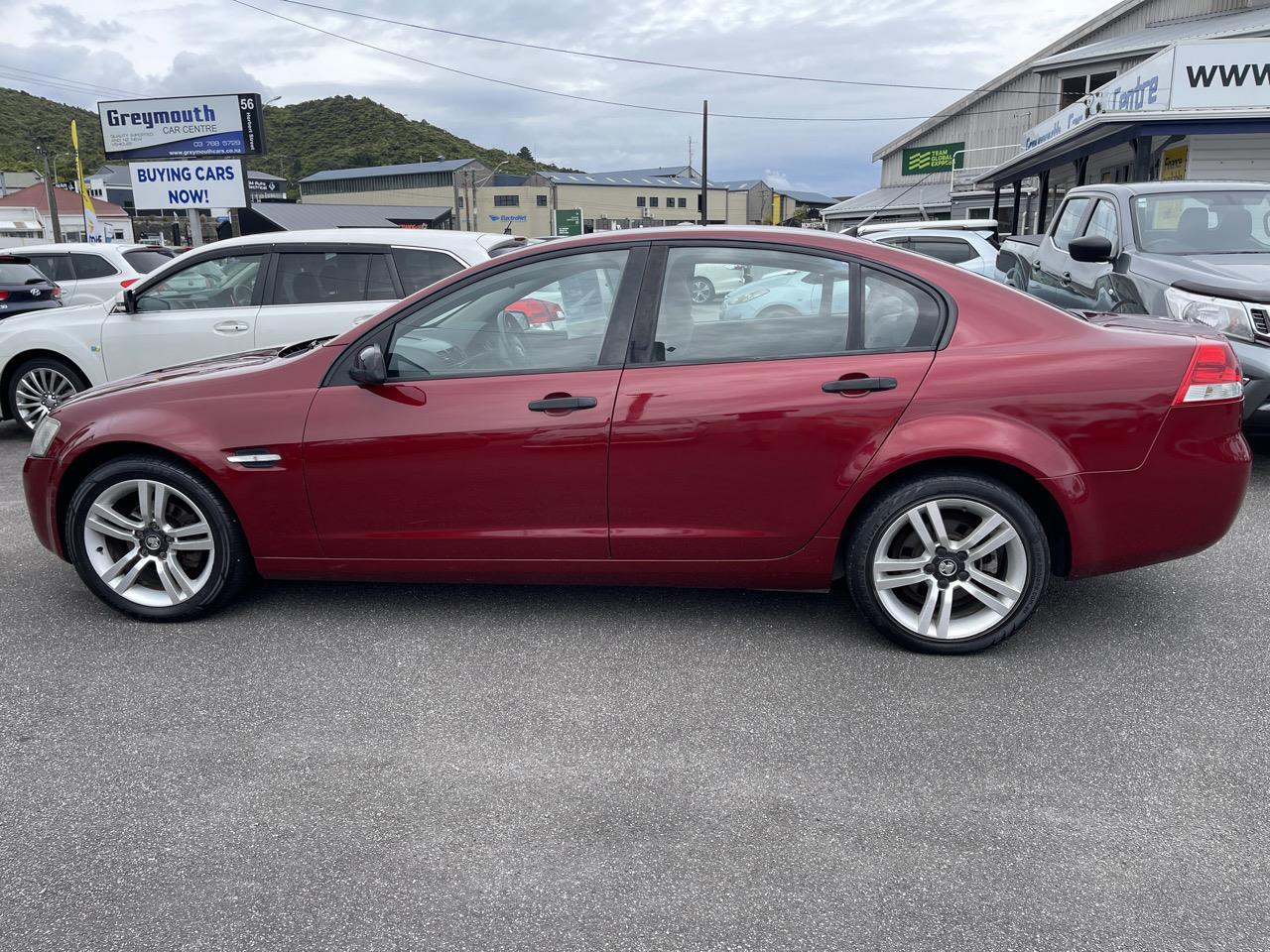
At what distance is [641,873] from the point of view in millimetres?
2416

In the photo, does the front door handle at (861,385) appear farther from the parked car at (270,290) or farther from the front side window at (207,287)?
the front side window at (207,287)

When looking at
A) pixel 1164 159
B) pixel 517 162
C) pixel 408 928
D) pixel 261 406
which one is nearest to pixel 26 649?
pixel 261 406

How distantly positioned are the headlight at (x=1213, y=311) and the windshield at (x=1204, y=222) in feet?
3.51

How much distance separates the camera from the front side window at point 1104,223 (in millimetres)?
7293

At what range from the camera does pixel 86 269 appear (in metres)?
12.7

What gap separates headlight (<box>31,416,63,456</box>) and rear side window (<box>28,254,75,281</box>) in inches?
395

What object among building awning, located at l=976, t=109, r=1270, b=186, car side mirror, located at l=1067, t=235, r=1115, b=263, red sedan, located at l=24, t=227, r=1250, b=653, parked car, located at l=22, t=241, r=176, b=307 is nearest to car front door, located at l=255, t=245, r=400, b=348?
red sedan, located at l=24, t=227, r=1250, b=653

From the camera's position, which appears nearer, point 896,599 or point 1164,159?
point 896,599

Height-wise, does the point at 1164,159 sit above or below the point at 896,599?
above

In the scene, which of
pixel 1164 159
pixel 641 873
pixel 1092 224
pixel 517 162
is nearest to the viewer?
pixel 641 873

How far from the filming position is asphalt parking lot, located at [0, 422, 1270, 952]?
7.46ft

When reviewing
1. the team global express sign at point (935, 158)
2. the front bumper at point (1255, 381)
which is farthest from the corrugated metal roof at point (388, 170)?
the front bumper at point (1255, 381)

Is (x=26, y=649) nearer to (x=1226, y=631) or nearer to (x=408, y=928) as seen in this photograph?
(x=408, y=928)

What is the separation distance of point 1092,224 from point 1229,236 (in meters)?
1.19
